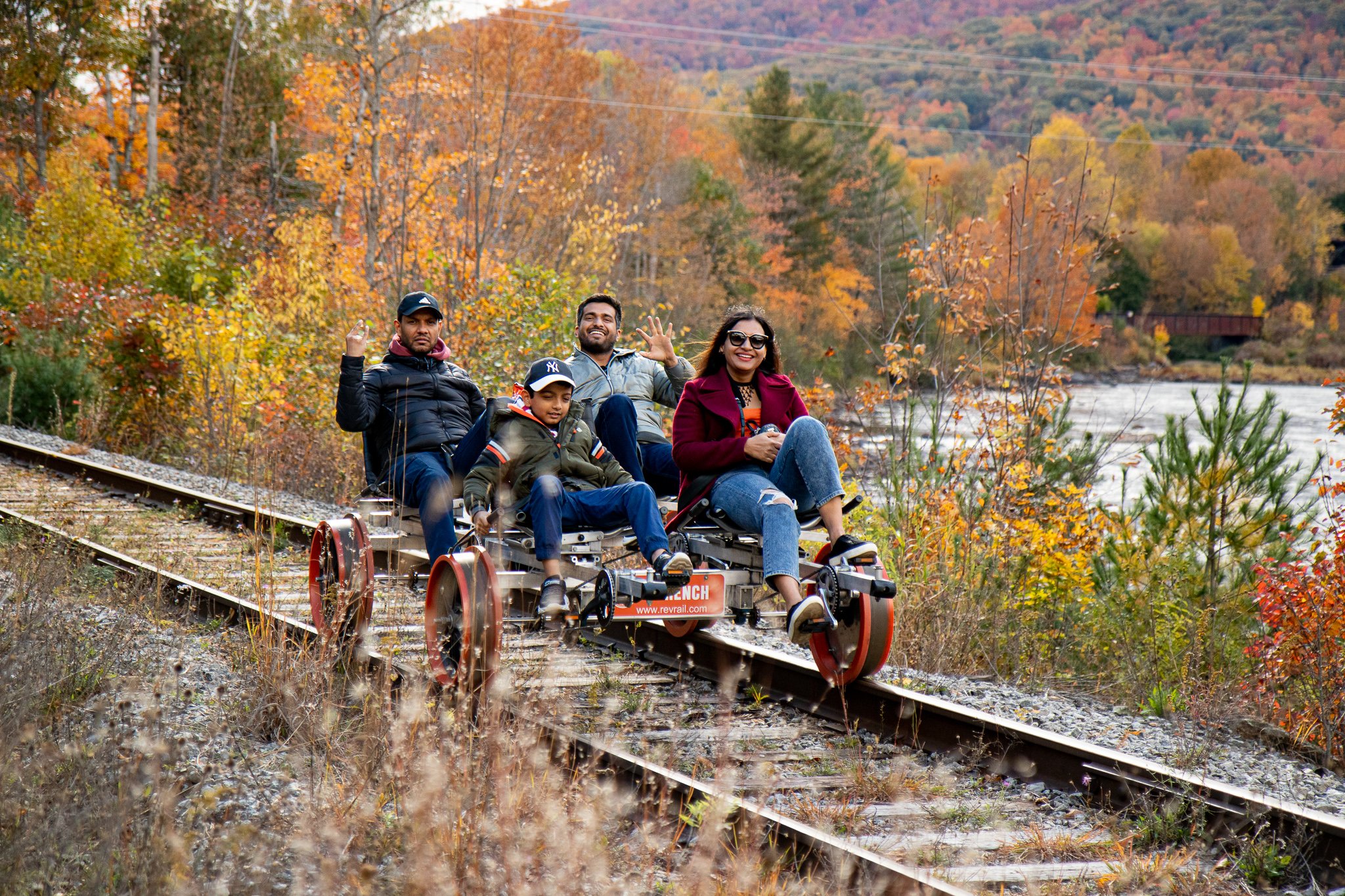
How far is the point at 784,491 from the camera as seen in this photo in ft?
17.5

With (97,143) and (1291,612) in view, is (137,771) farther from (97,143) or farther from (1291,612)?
(97,143)

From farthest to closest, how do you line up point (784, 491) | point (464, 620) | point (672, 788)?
point (784, 491), point (464, 620), point (672, 788)

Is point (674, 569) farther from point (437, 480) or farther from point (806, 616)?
point (437, 480)

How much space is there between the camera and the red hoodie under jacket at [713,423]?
5.32 meters

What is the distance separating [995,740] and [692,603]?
4.37 ft

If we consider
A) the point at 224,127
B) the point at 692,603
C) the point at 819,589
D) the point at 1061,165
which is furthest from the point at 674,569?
the point at 224,127

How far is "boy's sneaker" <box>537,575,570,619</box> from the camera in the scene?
4.68 meters

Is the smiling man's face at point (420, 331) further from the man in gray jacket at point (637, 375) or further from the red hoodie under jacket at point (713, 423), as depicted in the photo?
the red hoodie under jacket at point (713, 423)

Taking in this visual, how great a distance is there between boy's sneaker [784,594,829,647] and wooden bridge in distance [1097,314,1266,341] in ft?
192

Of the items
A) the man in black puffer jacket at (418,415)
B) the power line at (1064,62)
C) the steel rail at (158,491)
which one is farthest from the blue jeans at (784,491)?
the power line at (1064,62)

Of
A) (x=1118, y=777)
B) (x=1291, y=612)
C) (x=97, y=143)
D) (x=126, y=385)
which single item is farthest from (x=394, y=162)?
(x=97, y=143)

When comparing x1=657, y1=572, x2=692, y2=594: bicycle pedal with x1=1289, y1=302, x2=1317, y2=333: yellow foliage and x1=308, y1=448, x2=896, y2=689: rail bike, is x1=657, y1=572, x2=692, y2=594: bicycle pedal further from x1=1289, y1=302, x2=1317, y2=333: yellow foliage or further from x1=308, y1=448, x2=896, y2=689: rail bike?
x1=1289, y1=302, x2=1317, y2=333: yellow foliage

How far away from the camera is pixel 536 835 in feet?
10.4

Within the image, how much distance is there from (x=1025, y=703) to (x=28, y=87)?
28.7 m
